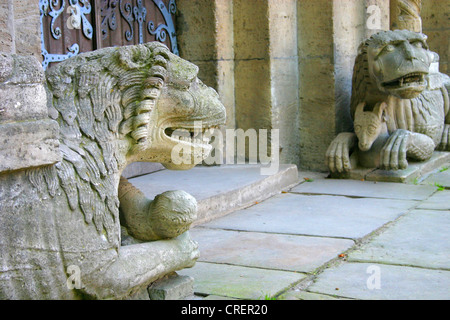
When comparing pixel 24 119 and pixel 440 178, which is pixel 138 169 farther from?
pixel 24 119

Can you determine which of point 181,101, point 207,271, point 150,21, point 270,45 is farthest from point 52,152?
point 270,45

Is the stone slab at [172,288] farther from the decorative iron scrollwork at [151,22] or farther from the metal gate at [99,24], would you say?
the decorative iron scrollwork at [151,22]

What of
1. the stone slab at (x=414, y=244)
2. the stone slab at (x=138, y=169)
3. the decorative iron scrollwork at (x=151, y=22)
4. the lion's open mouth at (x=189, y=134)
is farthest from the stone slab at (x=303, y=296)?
the decorative iron scrollwork at (x=151, y=22)

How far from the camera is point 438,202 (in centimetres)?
478

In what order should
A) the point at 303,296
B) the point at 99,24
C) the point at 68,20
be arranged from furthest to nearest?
the point at 99,24 → the point at 68,20 → the point at 303,296

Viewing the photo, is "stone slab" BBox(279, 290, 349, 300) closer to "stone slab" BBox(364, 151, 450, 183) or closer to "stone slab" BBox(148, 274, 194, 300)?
"stone slab" BBox(148, 274, 194, 300)

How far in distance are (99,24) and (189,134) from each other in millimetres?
2204

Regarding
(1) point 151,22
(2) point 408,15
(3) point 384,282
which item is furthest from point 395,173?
(3) point 384,282

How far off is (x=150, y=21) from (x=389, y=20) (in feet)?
10.0

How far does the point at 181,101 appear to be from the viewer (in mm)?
2660

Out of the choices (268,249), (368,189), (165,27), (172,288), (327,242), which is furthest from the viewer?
(165,27)

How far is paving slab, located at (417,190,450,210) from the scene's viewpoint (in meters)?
4.63

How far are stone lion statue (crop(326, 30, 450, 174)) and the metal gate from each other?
1666mm
